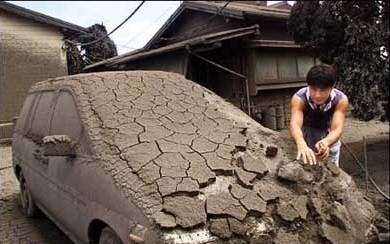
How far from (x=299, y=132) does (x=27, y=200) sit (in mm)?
3227

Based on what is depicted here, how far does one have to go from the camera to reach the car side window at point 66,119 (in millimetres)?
3665

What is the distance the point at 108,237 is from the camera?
309 cm

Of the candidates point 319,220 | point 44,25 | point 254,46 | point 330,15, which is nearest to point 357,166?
point 330,15

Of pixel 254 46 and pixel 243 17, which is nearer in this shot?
pixel 254 46

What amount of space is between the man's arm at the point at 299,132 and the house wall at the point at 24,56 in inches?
86.8

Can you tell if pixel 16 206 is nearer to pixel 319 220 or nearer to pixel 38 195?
pixel 38 195

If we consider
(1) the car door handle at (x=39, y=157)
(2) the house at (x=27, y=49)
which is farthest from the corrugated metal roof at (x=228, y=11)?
(1) the car door handle at (x=39, y=157)

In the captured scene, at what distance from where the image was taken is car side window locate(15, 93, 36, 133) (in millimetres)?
4730

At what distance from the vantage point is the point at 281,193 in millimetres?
3109

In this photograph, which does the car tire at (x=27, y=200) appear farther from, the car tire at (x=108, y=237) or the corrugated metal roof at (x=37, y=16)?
the car tire at (x=108, y=237)

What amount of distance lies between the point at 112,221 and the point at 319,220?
1.38 metres

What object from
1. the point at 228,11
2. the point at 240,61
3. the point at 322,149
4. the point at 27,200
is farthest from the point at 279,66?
the point at 322,149

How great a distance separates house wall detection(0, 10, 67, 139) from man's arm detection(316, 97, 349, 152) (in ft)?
8.26

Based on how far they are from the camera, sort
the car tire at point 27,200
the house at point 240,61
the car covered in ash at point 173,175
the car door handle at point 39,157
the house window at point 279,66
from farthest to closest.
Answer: the house window at point 279,66 → the house at point 240,61 → the car tire at point 27,200 → the car door handle at point 39,157 → the car covered in ash at point 173,175
